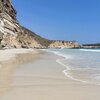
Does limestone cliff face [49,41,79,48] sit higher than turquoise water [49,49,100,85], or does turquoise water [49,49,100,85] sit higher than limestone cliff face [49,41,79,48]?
turquoise water [49,49,100,85]

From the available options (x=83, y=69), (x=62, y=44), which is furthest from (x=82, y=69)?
(x=62, y=44)

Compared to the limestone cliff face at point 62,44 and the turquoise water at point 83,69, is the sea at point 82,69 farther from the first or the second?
the limestone cliff face at point 62,44

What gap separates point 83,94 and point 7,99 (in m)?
2.08

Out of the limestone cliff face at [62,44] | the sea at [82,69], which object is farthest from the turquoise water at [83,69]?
the limestone cliff face at [62,44]

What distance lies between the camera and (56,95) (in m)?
6.62

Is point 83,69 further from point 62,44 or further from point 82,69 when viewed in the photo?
point 62,44

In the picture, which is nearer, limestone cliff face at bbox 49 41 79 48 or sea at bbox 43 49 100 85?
sea at bbox 43 49 100 85

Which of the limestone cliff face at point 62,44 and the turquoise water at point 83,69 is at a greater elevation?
the turquoise water at point 83,69

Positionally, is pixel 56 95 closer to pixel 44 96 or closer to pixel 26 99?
pixel 44 96

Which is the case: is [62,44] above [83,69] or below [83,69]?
below

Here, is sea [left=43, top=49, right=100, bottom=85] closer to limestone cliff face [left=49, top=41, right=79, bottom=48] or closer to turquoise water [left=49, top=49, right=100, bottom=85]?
turquoise water [left=49, top=49, right=100, bottom=85]

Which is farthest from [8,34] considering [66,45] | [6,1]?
[66,45]

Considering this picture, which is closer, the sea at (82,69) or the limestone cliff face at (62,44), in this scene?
the sea at (82,69)

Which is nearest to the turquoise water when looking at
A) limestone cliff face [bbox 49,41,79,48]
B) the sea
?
the sea
